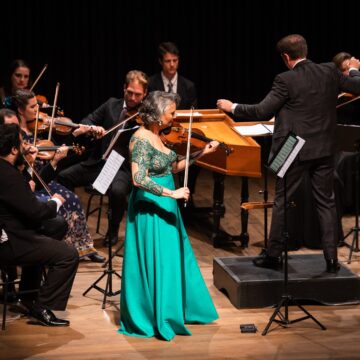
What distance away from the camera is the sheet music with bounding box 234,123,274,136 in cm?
612

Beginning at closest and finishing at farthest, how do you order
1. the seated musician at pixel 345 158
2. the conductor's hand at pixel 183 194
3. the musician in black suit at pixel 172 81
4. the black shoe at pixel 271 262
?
the conductor's hand at pixel 183 194 < the black shoe at pixel 271 262 < the seated musician at pixel 345 158 < the musician in black suit at pixel 172 81

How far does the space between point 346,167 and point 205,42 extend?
8.04ft

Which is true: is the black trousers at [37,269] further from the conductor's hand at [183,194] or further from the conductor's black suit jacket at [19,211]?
the conductor's hand at [183,194]

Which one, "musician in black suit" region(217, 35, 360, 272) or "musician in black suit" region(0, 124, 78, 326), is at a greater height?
"musician in black suit" region(217, 35, 360, 272)

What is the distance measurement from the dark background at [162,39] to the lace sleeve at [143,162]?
13.5 ft

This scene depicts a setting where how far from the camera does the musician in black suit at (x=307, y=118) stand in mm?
5258

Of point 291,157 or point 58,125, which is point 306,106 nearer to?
point 291,157

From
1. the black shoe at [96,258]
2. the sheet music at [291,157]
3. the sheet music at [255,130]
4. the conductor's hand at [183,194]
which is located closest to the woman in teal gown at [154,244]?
the conductor's hand at [183,194]

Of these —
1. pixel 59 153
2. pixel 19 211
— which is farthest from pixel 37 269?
pixel 59 153

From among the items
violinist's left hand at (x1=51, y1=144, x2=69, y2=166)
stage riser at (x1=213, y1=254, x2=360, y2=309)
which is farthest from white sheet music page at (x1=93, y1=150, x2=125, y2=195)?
stage riser at (x1=213, y1=254, x2=360, y2=309)

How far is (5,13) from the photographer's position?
835cm

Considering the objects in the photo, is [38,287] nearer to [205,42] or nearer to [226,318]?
[226,318]

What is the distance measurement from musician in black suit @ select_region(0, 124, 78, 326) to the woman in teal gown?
386 millimetres

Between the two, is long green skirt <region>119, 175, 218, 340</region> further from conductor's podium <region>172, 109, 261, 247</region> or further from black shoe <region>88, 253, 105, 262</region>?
black shoe <region>88, 253, 105, 262</region>
